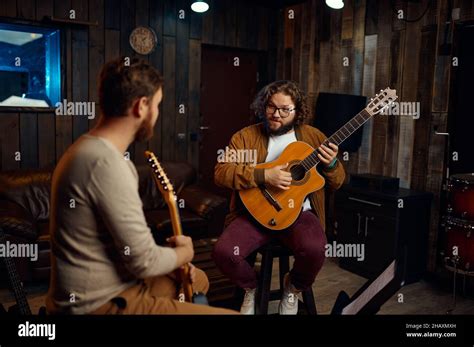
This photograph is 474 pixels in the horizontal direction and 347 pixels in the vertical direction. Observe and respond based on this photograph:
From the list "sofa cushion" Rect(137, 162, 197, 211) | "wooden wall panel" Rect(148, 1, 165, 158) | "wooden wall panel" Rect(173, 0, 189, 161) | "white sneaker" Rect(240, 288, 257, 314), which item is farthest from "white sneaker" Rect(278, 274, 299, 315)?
"wooden wall panel" Rect(173, 0, 189, 161)

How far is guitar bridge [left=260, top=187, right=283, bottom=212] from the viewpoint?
268 cm

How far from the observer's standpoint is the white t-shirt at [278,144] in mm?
2850

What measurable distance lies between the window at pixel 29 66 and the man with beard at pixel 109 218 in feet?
10.4

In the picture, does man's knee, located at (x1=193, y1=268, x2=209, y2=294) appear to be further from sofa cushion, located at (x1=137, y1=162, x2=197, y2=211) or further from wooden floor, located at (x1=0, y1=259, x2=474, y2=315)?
sofa cushion, located at (x1=137, y1=162, x2=197, y2=211)

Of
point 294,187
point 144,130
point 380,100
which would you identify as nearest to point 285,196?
point 294,187

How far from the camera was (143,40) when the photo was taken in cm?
498

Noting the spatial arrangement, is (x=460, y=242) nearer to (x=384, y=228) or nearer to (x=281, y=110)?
(x=384, y=228)

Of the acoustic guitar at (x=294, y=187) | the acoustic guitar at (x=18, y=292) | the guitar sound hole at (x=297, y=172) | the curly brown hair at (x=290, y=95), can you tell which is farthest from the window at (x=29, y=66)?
the guitar sound hole at (x=297, y=172)

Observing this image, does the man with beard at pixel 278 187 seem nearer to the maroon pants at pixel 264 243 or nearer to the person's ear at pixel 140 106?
the maroon pants at pixel 264 243

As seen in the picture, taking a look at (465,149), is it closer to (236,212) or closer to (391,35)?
(391,35)

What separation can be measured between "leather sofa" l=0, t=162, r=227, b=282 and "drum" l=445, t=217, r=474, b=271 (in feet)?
6.28

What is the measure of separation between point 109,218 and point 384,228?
2.93 meters

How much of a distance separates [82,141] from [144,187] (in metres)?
3.27

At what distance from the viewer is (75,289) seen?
4.94ft
